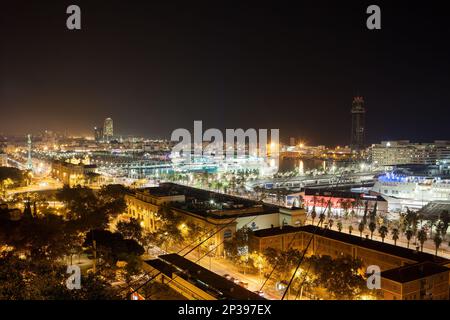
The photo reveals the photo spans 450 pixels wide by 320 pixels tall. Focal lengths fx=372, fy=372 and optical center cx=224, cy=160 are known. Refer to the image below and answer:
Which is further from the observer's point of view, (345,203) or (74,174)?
(74,174)

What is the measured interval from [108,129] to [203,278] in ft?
316

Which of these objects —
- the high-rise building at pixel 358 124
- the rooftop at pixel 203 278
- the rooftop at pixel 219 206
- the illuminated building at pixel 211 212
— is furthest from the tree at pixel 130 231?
the high-rise building at pixel 358 124

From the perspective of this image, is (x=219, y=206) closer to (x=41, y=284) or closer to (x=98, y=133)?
(x=41, y=284)

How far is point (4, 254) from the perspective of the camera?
703cm

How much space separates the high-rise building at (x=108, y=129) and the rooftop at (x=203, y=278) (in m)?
94.1

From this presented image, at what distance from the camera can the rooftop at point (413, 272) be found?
6.50 metres

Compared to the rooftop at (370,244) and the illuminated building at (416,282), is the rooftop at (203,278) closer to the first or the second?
the illuminated building at (416,282)

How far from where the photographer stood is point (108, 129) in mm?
97188

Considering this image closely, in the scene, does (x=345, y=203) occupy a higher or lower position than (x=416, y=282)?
lower

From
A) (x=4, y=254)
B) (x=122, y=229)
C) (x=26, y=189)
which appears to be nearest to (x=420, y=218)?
(x=122, y=229)

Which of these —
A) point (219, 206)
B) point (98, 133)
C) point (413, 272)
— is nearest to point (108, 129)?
point (98, 133)

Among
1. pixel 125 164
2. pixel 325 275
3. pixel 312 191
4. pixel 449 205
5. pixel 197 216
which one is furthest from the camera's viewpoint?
pixel 125 164
